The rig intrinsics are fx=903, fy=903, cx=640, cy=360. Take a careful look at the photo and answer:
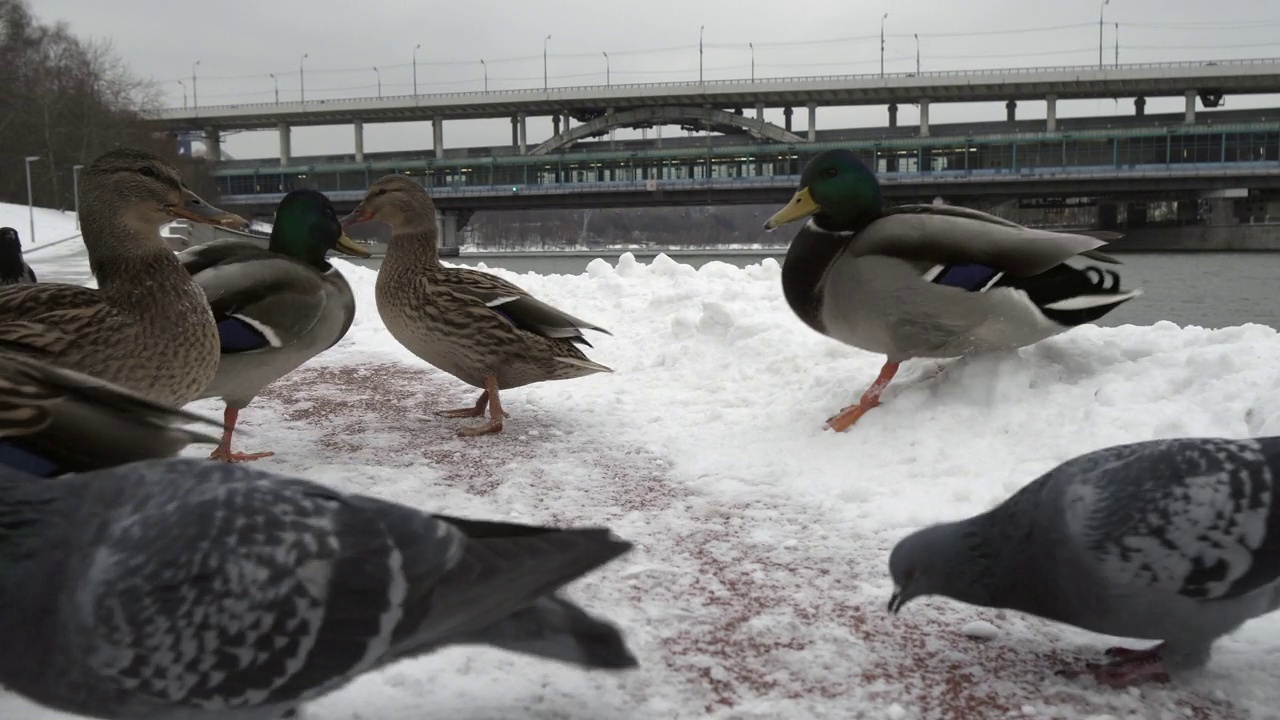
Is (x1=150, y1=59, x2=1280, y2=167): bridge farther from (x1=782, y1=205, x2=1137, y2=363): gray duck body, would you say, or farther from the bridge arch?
(x1=782, y1=205, x2=1137, y2=363): gray duck body

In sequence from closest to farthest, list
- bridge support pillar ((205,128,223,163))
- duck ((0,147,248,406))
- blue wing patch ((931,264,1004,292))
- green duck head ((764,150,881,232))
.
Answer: duck ((0,147,248,406)), blue wing patch ((931,264,1004,292)), green duck head ((764,150,881,232)), bridge support pillar ((205,128,223,163))

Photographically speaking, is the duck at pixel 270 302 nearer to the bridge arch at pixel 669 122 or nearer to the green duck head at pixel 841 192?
the green duck head at pixel 841 192

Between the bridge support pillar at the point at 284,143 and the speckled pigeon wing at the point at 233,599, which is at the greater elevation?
the bridge support pillar at the point at 284,143

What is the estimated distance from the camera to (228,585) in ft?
5.22

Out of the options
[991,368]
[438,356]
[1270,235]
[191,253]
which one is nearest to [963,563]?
[991,368]

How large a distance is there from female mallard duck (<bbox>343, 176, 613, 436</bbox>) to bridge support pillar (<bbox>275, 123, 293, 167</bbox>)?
4278cm

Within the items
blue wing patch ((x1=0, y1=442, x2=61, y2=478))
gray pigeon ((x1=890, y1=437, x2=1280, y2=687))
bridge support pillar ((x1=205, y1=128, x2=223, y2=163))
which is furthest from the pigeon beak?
bridge support pillar ((x1=205, y1=128, x2=223, y2=163))

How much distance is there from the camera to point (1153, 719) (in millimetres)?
2061

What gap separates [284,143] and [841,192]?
45.3 m

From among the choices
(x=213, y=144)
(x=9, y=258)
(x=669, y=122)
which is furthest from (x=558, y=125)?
(x=9, y=258)

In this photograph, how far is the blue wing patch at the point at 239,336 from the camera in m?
4.16

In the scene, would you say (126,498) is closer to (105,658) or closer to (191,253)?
(105,658)

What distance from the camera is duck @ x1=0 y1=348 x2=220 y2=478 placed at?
6.10 ft

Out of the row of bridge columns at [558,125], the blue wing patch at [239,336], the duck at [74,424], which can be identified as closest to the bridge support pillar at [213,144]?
the row of bridge columns at [558,125]
